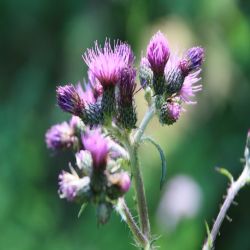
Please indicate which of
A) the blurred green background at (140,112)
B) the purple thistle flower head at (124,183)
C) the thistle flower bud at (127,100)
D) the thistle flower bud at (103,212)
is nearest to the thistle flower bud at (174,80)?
the thistle flower bud at (127,100)

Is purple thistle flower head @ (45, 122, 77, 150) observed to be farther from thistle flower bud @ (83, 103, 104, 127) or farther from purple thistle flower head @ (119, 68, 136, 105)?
purple thistle flower head @ (119, 68, 136, 105)

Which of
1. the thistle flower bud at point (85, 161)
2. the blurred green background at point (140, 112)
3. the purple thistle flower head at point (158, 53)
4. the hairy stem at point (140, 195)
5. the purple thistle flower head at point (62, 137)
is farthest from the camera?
the blurred green background at point (140, 112)

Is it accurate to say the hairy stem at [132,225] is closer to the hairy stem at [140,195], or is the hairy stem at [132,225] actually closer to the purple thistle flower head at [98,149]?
the hairy stem at [140,195]

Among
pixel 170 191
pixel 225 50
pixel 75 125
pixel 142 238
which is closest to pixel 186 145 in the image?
pixel 170 191

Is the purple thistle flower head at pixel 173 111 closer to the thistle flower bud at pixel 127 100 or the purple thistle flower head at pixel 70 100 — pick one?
the thistle flower bud at pixel 127 100

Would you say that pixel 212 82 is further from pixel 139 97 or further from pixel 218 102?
pixel 139 97

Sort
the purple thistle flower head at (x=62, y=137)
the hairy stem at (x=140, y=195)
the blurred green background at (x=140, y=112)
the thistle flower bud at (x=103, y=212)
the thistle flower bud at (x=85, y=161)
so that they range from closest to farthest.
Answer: the thistle flower bud at (x=103, y=212) < the thistle flower bud at (x=85, y=161) < the hairy stem at (x=140, y=195) < the purple thistle flower head at (x=62, y=137) < the blurred green background at (x=140, y=112)

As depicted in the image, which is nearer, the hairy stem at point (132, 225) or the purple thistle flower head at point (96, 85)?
the hairy stem at point (132, 225)

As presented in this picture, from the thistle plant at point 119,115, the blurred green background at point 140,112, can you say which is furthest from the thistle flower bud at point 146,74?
the blurred green background at point 140,112

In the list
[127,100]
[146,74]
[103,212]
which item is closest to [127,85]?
[127,100]

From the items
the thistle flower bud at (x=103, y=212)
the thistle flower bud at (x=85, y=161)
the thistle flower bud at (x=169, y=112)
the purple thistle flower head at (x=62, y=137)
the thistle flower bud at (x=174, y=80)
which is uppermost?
the thistle flower bud at (x=174, y=80)

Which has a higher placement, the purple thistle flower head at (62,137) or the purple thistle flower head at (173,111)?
the purple thistle flower head at (62,137)
